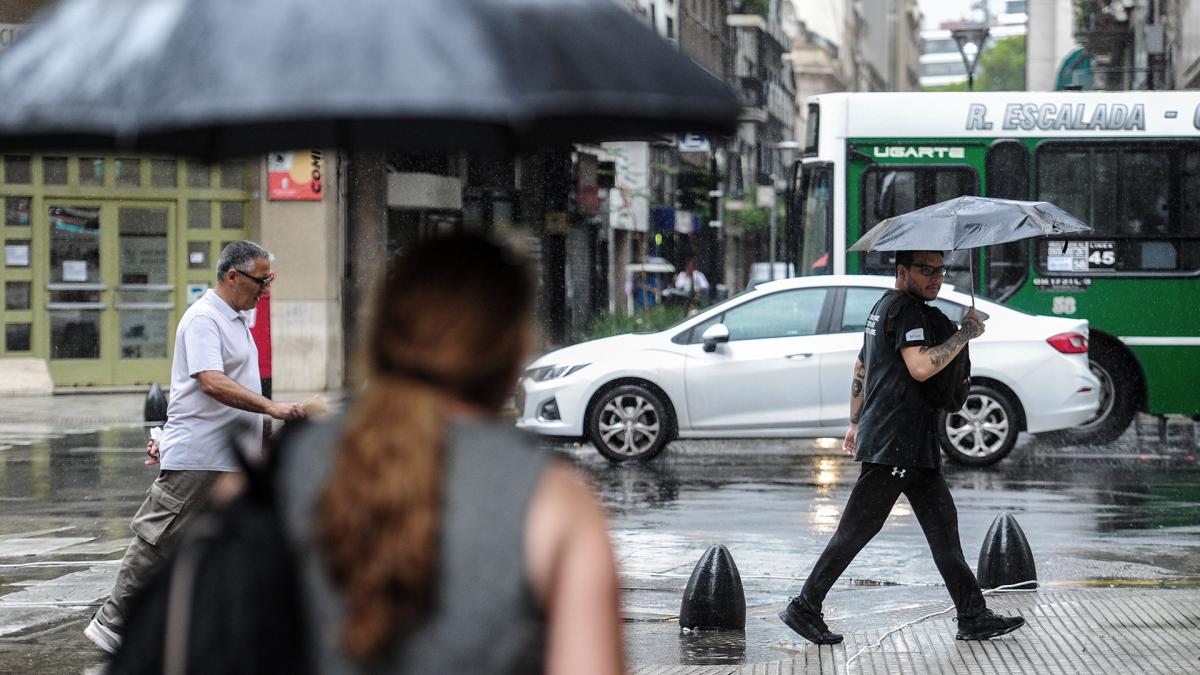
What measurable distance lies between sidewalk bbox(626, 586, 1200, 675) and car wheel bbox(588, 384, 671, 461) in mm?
6359

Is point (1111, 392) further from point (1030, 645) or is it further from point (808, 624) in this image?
point (808, 624)

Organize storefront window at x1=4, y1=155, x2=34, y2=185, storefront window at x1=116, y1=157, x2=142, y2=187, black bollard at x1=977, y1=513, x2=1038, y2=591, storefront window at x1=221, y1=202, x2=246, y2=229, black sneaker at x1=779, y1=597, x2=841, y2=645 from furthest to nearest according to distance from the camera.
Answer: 1. storefront window at x1=221, y1=202, x2=246, y2=229
2. storefront window at x1=116, y1=157, x2=142, y2=187
3. storefront window at x1=4, y1=155, x2=34, y2=185
4. black bollard at x1=977, y1=513, x2=1038, y2=591
5. black sneaker at x1=779, y1=597, x2=841, y2=645

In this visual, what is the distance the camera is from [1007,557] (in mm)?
8672

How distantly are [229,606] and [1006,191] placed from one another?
15.3 m

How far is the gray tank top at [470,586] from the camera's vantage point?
7.22 ft

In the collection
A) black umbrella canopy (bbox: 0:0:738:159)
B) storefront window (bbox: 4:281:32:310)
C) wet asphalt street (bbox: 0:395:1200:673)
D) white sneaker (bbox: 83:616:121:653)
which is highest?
black umbrella canopy (bbox: 0:0:738:159)

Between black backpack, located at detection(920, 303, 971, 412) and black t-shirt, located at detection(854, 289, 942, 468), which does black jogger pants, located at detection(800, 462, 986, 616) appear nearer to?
black t-shirt, located at detection(854, 289, 942, 468)

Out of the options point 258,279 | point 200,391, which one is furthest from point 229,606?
point 258,279

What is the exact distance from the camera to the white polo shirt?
668 cm

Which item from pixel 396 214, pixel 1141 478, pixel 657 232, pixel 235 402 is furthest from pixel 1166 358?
pixel 657 232

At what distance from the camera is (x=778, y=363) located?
14.5m

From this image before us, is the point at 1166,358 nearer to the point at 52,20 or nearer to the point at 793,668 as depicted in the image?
the point at 793,668

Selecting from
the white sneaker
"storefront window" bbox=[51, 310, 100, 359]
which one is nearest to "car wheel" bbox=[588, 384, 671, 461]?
the white sneaker

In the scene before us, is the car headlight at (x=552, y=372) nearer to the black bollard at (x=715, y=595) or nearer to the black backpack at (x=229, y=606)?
the black bollard at (x=715, y=595)
